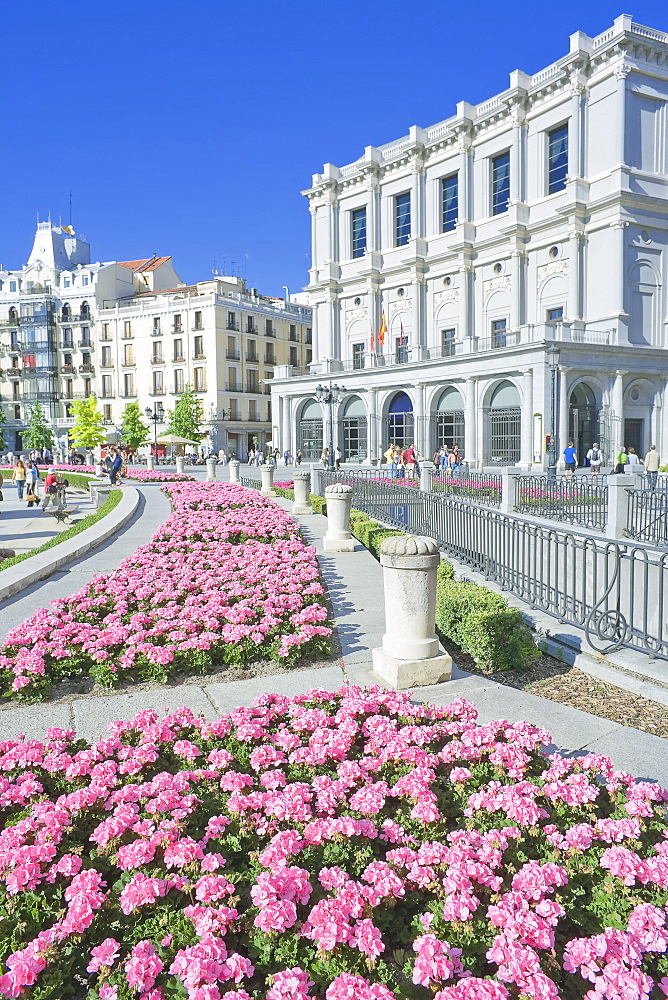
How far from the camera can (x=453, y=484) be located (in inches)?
816

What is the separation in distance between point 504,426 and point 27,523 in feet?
84.0

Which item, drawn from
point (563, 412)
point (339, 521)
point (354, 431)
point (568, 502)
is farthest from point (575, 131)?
point (339, 521)

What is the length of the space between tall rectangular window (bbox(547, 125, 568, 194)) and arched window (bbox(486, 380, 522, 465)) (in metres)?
12.2

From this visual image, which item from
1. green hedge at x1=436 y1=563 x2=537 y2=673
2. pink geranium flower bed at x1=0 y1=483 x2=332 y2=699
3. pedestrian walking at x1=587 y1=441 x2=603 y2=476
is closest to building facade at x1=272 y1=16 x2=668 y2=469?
pedestrian walking at x1=587 y1=441 x2=603 y2=476

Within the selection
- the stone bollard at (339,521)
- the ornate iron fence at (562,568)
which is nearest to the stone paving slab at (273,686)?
the ornate iron fence at (562,568)

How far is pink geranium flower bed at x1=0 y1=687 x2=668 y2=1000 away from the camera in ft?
8.02

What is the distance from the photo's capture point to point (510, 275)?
132 feet

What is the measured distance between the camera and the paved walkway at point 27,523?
50.6 ft

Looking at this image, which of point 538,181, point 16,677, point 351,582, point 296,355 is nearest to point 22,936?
point 16,677

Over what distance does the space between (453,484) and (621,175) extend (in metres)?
23.6

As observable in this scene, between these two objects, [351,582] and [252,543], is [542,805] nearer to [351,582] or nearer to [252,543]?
[351,582]

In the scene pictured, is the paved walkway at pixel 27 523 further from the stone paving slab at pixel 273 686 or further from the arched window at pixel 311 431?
the arched window at pixel 311 431

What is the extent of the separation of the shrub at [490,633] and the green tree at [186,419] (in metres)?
51.4

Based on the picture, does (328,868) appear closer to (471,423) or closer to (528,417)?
(528,417)
